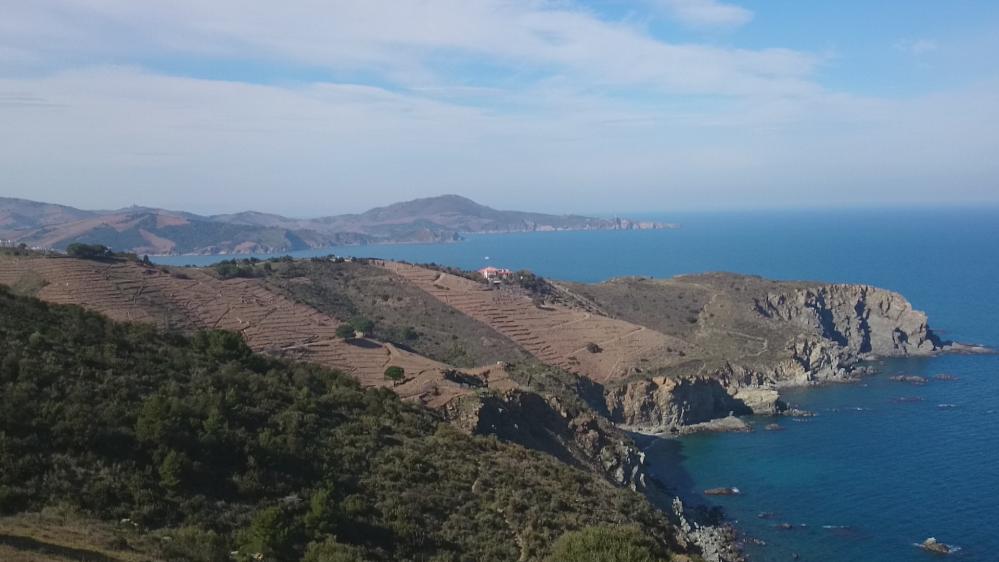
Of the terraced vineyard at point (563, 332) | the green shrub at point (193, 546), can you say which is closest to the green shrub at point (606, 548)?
the green shrub at point (193, 546)

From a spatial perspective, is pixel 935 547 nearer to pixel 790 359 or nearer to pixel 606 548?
pixel 606 548

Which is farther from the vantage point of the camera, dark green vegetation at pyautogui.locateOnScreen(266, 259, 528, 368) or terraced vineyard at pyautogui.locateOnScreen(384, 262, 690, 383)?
terraced vineyard at pyautogui.locateOnScreen(384, 262, 690, 383)

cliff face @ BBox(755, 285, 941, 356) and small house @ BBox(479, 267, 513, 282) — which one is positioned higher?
small house @ BBox(479, 267, 513, 282)

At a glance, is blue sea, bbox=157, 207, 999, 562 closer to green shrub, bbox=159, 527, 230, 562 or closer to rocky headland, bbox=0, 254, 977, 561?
rocky headland, bbox=0, 254, 977, 561

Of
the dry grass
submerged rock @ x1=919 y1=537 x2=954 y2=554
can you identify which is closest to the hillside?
the dry grass

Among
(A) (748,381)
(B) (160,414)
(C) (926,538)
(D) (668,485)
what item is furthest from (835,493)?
(B) (160,414)

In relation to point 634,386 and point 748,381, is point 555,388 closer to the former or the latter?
point 634,386

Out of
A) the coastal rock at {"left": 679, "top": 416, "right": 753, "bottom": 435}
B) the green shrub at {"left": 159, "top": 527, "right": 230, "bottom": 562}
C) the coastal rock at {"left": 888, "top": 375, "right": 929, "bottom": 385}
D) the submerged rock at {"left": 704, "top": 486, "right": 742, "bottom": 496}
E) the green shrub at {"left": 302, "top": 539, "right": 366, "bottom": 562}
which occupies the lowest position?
the submerged rock at {"left": 704, "top": 486, "right": 742, "bottom": 496}
